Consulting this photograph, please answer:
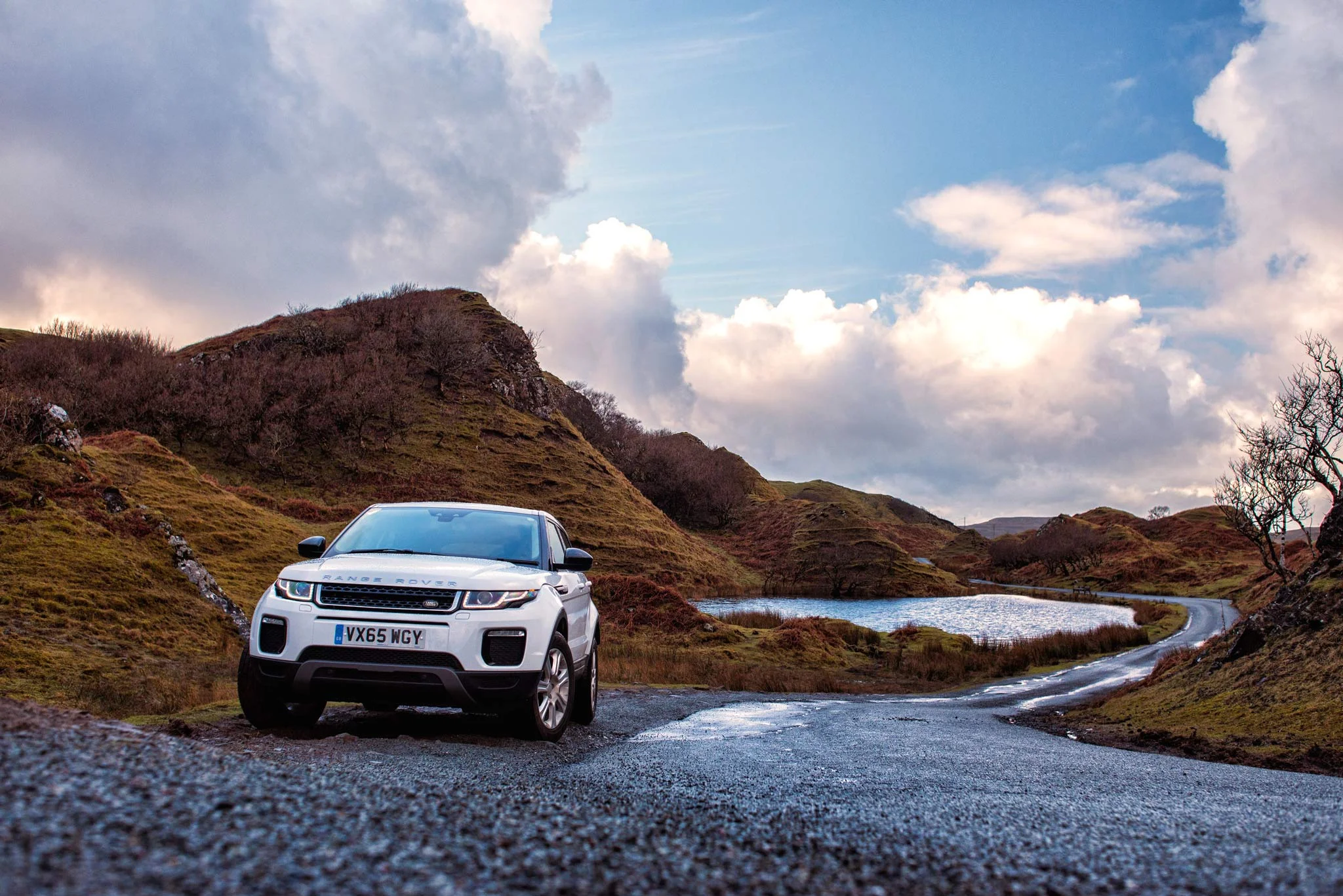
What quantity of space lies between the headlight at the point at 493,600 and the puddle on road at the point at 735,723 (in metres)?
2.48

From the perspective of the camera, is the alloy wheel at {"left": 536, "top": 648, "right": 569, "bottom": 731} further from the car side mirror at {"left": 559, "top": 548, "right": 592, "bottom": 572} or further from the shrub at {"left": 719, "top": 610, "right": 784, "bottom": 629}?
the shrub at {"left": 719, "top": 610, "right": 784, "bottom": 629}

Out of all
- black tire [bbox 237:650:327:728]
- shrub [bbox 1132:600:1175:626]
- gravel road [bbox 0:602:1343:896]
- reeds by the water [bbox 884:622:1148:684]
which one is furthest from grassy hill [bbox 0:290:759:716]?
shrub [bbox 1132:600:1175:626]

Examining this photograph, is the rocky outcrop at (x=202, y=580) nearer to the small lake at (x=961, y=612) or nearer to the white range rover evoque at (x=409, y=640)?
the white range rover evoque at (x=409, y=640)

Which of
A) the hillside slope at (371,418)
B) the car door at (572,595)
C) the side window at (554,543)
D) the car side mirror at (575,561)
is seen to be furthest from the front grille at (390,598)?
the hillside slope at (371,418)

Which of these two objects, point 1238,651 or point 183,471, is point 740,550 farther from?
point 1238,651

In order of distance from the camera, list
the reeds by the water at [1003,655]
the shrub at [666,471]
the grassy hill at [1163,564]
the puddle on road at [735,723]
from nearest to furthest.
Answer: the puddle on road at [735,723] → the reeds by the water at [1003,655] → the grassy hill at [1163,564] → the shrub at [666,471]

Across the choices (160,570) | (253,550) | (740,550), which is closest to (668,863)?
(160,570)

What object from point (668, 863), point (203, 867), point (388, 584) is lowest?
point (668, 863)

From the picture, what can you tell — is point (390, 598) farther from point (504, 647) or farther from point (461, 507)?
point (461, 507)

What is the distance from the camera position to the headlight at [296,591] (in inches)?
272

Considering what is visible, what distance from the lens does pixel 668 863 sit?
9.55 ft

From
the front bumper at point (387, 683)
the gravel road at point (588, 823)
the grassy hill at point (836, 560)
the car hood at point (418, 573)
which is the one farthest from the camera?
the grassy hill at point (836, 560)

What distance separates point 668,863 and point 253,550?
85.7ft

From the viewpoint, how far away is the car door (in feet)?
26.6
